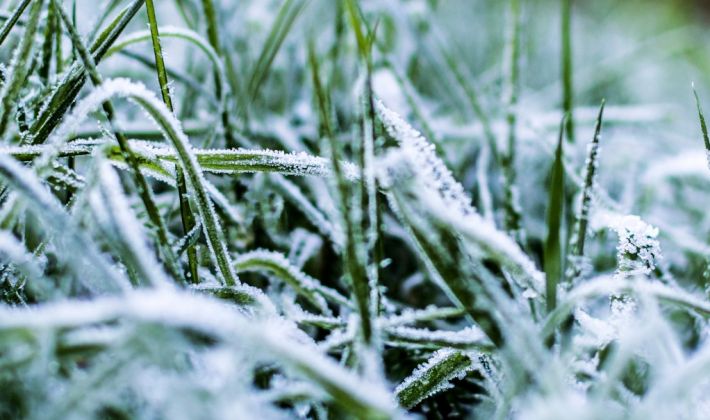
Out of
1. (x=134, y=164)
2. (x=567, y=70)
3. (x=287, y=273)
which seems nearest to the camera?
(x=134, y=164)

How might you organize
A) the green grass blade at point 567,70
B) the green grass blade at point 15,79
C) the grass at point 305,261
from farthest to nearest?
the green grass blade at point 567,70, the green grass blade at point 15,79, the grass at point 305,261

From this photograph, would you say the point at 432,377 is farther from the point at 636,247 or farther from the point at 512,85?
the point at 512,85

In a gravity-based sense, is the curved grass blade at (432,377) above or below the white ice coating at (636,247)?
below

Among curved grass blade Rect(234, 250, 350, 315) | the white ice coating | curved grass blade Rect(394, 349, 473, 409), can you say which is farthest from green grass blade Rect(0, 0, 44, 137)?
the white ice coating

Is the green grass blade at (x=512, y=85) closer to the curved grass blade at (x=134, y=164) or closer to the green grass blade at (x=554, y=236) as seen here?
the green grass blade at (x=554, y=236)

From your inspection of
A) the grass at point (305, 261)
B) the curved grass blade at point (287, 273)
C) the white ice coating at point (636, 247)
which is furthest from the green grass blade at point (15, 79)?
the white ice coating at point (636, 247)

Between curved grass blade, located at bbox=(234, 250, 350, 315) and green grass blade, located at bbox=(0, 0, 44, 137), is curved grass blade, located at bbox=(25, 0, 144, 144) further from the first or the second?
curved grass blade, located at bbox=(234, 250, 350, 315)

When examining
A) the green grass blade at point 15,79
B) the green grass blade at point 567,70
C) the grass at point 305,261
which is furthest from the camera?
the green grass blade at point 567,70

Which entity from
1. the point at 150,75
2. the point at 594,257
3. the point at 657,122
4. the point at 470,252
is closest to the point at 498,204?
the point at 594,257

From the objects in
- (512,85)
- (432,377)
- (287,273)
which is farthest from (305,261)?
(512,85)
